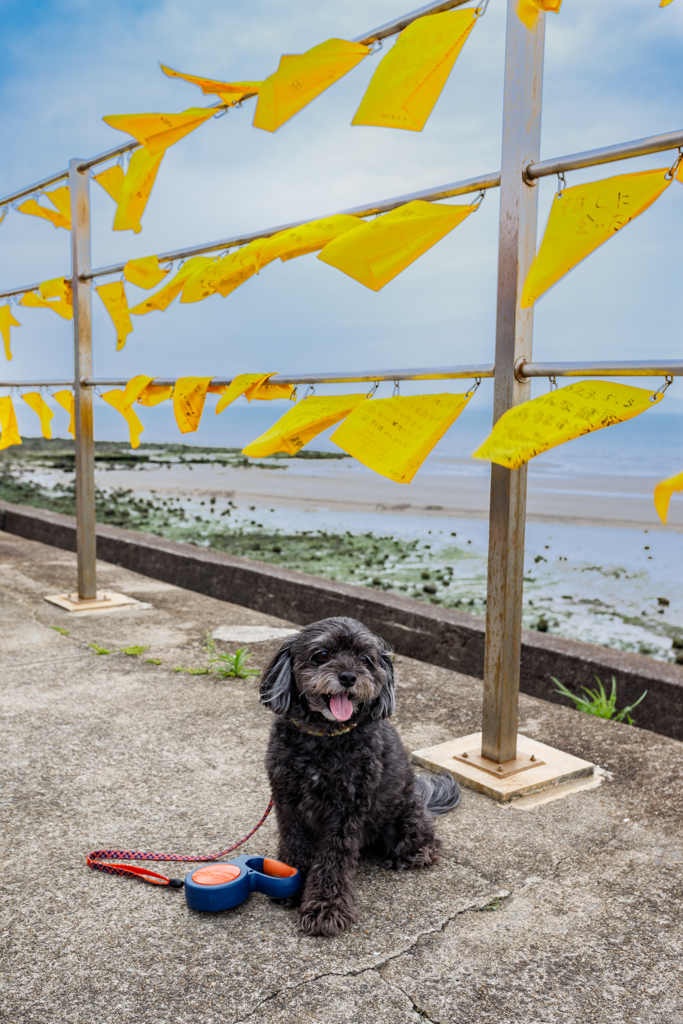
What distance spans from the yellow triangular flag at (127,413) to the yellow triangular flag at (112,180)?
111cm

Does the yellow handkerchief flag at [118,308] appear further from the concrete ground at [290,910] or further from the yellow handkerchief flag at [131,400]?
the concrete ground at [290,910]

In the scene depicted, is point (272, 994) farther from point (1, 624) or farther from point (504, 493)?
point (1, 624)

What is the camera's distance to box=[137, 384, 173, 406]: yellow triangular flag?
4.08 metres

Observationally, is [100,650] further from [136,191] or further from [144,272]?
[136,191]

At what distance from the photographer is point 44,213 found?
5102 mm

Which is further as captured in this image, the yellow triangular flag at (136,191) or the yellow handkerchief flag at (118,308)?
the yellow handkerchief flag at (118,308)

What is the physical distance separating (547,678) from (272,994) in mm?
2510

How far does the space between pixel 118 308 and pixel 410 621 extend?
95.8 inches

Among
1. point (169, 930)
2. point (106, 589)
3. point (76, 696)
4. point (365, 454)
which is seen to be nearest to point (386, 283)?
point (365, 454)

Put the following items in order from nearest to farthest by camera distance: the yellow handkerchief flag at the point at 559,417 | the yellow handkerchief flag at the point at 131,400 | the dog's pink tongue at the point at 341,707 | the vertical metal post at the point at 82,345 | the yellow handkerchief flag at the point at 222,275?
1. the dog's pink tongue at the point at 341,707
2. the yellow handkerchief flag at the point at 559,417
3. the yellow handkerchief flag at the point at 222,275
4. the yellow handkerchief flag at the point at 131,400
5. the vertical metal post at the point at 82,345

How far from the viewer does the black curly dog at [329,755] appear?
6.07 ft

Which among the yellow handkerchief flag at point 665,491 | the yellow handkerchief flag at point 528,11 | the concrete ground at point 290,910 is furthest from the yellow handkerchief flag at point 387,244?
the concrete ground at point 290,910

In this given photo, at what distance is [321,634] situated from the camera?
1884mm

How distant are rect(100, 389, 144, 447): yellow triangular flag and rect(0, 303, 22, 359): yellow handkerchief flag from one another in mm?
1341
